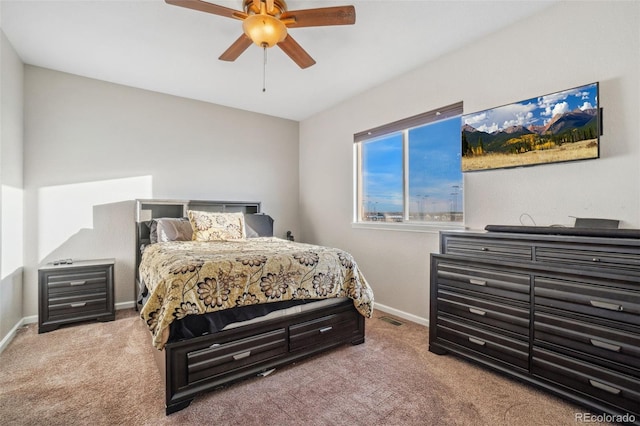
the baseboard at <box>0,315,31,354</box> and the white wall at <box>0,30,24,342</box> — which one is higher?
the white wall at <box>0,30,24,342</box>

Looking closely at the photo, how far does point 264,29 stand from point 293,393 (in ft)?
7.71

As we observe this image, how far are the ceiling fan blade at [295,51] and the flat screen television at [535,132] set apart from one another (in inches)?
58.4

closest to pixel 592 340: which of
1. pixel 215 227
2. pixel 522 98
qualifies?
pixel 522 98

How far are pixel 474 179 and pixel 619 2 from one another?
1405mm

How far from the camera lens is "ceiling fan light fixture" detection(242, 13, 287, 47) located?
1.91 meters

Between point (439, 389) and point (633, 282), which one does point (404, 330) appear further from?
point (633, 282)

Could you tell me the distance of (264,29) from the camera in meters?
1.94

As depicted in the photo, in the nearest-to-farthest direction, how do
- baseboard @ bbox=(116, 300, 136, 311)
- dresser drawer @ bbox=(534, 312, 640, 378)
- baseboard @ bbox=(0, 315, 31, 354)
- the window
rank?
dresser drawer @ bbox=(534, 312, 640, 378), baseboard @ bbox=(0, 315, 31, 354), the window, baseboard @ bbox=(116, 300, 136, 311)

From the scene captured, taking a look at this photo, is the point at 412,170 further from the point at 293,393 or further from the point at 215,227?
the point at 293,393

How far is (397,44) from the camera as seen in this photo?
2.69 metres

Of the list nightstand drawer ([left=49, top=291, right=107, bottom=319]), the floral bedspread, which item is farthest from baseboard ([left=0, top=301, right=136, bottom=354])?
the floral bedspread

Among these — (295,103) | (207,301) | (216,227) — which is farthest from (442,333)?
(295,103)

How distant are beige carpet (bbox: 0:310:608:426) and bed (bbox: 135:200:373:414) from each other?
0.44 feet
